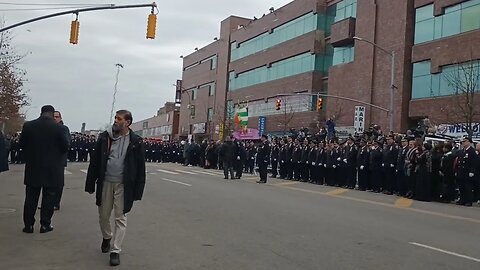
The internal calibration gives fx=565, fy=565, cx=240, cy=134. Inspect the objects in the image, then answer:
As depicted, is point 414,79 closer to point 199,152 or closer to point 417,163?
point 199,152

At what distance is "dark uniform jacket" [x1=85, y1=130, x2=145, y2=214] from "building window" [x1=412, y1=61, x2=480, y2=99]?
2886 cm

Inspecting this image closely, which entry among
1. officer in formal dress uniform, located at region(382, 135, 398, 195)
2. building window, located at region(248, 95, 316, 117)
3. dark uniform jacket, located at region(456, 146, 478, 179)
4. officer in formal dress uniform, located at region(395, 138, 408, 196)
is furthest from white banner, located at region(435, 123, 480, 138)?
building window, located at region(248, 95, 316, 117)

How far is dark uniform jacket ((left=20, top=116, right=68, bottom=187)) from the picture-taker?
8.66 metres

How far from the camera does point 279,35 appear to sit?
Answer: 213 ft

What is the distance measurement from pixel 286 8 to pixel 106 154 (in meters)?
58.6

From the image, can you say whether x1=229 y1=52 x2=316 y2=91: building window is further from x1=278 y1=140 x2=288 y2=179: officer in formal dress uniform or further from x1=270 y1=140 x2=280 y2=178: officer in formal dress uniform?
x1=278 y1=140 x2=288 y2=179: officer in formal dress uniform

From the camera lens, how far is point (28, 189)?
28.8 feet

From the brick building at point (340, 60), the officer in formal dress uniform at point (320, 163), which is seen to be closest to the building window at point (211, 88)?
the brick building at point (340, 60)

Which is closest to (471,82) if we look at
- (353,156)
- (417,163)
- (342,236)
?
(353,156)

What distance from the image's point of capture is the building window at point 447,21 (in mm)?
36719

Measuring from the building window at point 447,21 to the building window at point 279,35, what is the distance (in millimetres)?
15634

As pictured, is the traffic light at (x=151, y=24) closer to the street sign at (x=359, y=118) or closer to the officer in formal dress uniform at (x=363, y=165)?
the officer in formal dress uniform at (x=363, y=165)

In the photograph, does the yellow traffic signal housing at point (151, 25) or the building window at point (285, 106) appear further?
the building window at point (285, 106)

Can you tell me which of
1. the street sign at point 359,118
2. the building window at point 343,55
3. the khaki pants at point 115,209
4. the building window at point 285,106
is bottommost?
the khaki pants at point 115,209
